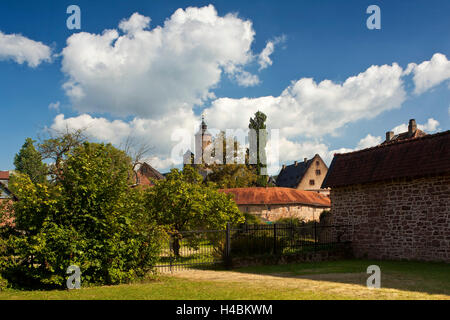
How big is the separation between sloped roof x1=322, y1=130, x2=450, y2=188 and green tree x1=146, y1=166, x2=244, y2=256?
19.0 ft

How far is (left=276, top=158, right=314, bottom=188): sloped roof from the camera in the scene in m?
63.0

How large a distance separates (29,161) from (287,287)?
40.4 metres

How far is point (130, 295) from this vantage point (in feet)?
25.4

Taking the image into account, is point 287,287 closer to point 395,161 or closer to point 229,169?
point 395,161

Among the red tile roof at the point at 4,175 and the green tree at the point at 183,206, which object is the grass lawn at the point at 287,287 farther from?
the red tile roof at the point at 4,175

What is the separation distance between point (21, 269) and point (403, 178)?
45.3 ft

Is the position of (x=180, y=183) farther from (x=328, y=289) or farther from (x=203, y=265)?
(x=328, y=289)

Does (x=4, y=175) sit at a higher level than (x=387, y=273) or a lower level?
higher

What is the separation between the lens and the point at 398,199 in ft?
49.4

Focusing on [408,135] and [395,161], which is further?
[408,135]

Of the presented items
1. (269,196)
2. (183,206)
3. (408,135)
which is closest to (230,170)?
(269,196)

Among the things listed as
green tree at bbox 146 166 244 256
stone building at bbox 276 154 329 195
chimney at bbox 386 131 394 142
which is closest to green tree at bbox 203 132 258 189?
stone building at bbox 276 154 329 195

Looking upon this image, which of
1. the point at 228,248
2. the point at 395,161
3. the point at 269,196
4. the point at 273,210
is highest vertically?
the point at 395,161

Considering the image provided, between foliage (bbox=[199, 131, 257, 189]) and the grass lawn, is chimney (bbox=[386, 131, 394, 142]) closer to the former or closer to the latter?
foliage (bbox=[199, 131, 257, 189])
